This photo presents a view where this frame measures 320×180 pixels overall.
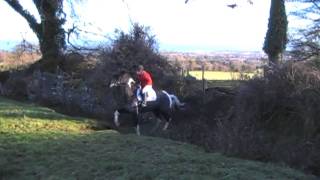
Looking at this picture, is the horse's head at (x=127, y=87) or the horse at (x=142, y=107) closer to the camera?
the horse at (x=142, y=107)

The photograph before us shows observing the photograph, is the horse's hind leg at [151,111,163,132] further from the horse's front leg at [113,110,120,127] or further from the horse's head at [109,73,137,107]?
Result: the horse's front leg at [113,110,120,127]

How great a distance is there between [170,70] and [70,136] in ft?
35.4

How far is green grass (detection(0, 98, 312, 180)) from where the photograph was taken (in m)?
11.7

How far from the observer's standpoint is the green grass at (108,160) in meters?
11.7

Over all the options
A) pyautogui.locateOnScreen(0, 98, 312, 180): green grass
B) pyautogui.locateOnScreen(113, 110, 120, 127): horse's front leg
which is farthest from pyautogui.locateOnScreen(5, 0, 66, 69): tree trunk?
pyautogui.locateOnScreen(0, 98, 312, 180): green grass

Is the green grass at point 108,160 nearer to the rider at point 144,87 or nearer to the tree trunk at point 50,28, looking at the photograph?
the rider at point 144,87

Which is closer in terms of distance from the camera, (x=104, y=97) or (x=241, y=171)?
(x=241, y=171)

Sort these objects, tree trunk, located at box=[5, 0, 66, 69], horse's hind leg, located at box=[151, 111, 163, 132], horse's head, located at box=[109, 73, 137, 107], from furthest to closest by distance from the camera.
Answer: tree trunk, located at box=[5, 0, 66, 69]
horse's hind leg, located at box=[151, 111, 163, 132]
horse's head, located at box=[109, 73, 137, 107]

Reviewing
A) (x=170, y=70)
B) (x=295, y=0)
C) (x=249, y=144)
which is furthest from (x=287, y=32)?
(x=249, y=144)

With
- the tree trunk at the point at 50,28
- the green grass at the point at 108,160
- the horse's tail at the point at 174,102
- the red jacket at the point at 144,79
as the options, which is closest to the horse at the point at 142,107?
the horse's tail at the point at 174,102

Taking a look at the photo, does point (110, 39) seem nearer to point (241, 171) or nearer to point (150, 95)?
point (150, 95)

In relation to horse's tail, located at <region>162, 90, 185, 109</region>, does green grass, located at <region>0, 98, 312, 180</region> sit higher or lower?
lower

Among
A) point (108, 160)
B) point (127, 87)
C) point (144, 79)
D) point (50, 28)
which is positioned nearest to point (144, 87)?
point (144, 79)

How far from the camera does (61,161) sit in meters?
13.2
